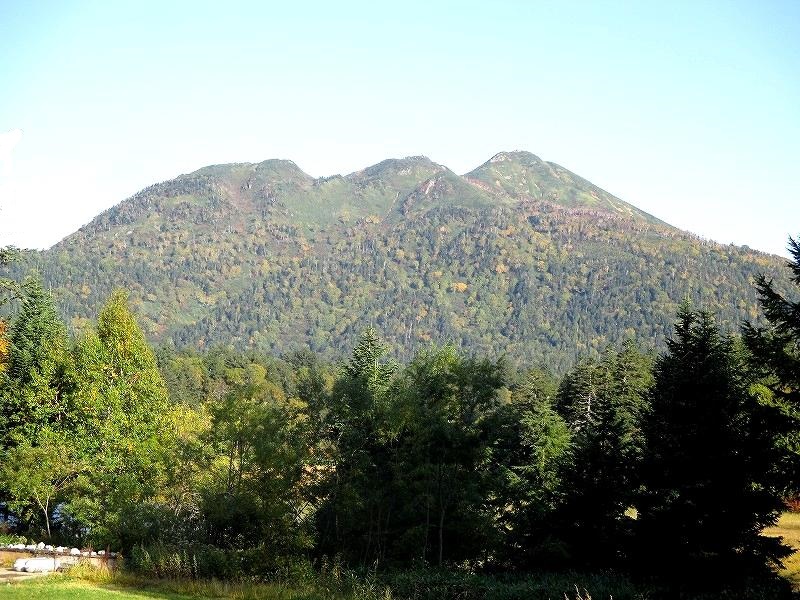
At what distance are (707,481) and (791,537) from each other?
1989cm

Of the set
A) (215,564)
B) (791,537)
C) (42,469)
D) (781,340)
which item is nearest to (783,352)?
(781,340)

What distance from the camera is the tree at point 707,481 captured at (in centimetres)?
2123

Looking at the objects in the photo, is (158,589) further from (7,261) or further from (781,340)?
(781,340)

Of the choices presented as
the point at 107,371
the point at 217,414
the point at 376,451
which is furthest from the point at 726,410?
the point at 107,371

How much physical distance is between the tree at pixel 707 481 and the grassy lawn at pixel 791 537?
2.67 meters

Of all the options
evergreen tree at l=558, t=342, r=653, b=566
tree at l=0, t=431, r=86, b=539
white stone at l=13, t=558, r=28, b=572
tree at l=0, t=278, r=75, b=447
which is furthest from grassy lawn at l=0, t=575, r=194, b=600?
tree at l=0, t=278, r=75, b=447

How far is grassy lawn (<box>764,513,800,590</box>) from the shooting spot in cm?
2659

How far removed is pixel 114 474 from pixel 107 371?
5342 mm

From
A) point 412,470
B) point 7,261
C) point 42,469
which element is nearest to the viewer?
point 7,261

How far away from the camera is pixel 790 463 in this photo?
19094mm

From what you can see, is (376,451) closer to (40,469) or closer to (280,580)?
(280,580)

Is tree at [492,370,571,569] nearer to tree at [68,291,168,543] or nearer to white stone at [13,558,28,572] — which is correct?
tree at [68,291,168,543]

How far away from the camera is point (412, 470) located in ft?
101

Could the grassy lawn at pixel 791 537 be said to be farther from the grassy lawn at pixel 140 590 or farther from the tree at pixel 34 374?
the tree at pixel 34 374
